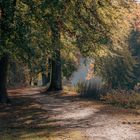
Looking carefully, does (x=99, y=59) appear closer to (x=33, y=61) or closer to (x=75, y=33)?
(x=75, y=33)

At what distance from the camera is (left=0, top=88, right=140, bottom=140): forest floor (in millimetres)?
14023

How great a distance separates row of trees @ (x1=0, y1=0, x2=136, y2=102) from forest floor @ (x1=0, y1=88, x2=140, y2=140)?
254 centimetres

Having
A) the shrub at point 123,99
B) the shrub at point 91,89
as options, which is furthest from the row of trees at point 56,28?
the shrub at point 123,99

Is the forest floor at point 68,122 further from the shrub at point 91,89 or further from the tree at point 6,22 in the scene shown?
the shrub at point 91,89

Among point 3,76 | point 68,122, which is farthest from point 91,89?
point 68,122

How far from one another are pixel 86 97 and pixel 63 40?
5161mm

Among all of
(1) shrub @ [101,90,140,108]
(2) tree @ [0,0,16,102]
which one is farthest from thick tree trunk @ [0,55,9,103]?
(1) shrub @ [101,90,140,108]

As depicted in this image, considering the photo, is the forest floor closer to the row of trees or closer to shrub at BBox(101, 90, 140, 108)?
shrub at BBox(101, 90, 140, 108)

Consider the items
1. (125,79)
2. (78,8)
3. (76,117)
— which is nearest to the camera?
(76,117)

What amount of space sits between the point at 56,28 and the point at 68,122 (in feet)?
21.1

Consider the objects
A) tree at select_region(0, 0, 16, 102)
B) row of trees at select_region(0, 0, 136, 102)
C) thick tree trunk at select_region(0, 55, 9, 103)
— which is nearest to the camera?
tree at select_region(0, 0, 16, 102)

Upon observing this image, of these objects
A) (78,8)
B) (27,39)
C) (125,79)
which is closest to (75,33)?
(78,8)

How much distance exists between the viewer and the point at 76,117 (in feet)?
61.4

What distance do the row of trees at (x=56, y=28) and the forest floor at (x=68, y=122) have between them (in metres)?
2.54
